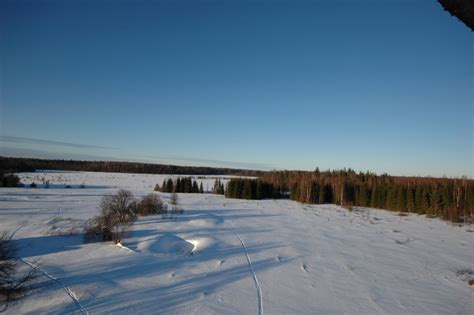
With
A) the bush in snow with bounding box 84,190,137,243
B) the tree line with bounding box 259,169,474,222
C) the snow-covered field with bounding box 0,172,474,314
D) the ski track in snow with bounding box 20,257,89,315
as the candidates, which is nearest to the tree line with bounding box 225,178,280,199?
the tree line with bounding box 259,169,474,222

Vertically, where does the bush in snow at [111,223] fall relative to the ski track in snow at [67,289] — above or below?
above

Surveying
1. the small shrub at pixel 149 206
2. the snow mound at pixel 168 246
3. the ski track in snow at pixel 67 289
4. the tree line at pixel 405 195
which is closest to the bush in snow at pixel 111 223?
the snow mound at pixel 168 246

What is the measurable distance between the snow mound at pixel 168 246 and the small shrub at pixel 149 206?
9.13 m

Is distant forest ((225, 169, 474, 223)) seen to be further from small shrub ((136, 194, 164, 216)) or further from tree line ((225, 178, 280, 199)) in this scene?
small shrub ((136, 194, 164, 216))

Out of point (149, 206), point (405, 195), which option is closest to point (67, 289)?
point (149, 206)

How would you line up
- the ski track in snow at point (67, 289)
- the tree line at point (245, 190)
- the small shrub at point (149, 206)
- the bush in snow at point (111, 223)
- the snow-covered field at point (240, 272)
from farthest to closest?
the tree line at point (245, 190) → the small shrub at point (149, 206) → the bush in snow at point (111, 223) → the snow-covered field at point (240, 272) → the ski track in snow at point (67, 289)

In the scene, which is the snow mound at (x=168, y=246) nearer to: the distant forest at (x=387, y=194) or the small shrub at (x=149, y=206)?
the small shrub at (x=149, y=206)

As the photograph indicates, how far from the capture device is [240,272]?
9641 mm

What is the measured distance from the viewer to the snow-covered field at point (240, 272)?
23.5ft

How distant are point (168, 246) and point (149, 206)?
35.3ft

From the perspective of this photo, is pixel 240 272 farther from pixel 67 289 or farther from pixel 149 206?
pixel 149 206

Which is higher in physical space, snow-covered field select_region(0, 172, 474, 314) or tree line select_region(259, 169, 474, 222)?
tree line select_region(259, 169, 474, 222)

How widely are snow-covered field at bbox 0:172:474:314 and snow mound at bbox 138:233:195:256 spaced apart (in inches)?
1.8

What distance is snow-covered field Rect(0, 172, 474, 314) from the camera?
7176 mm
